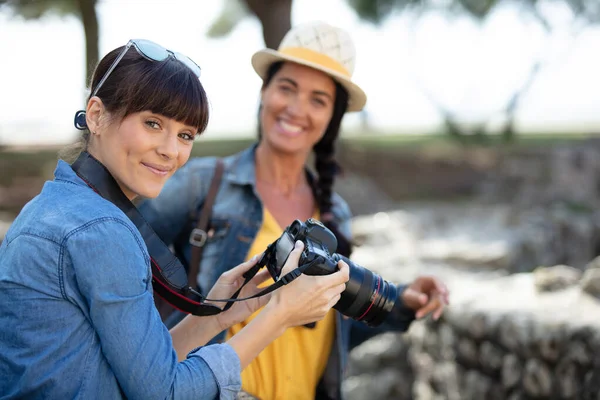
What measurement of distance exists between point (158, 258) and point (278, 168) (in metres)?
1.10

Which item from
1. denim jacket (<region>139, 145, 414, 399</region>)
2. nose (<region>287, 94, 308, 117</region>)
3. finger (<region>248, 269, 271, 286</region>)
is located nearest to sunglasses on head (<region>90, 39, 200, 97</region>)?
finger (<region>248, 269, 271, 286</region>)

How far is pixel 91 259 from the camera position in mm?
1241

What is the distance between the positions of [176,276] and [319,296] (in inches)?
14.1

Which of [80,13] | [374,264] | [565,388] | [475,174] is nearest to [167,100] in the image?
[565,388]

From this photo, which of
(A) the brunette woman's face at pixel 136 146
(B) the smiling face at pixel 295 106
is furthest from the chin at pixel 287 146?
(A) the brunette woman's face at pixel 136 146

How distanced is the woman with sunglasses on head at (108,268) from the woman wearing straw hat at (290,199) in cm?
74

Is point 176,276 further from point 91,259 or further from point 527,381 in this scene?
point 527,381

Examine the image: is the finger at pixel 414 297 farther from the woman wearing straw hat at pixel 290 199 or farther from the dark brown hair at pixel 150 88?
the dark brown hair at pixel 150 88

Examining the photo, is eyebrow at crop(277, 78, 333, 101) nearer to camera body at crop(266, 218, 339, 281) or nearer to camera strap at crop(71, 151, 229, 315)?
camera body at crop(266, 218, 339, 281)

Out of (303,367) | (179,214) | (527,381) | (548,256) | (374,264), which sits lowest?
(548,256)

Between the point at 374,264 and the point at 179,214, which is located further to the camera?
the point at 374,264

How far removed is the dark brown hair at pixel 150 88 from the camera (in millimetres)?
1413

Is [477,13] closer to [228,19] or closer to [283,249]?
[228,19]

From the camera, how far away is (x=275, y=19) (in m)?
5.97
